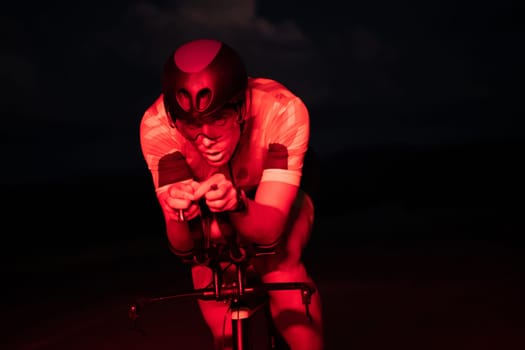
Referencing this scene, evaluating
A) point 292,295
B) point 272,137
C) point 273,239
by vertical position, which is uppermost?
point 272,137

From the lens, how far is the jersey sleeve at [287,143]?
1.92m

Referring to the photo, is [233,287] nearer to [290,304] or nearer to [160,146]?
[290,304]

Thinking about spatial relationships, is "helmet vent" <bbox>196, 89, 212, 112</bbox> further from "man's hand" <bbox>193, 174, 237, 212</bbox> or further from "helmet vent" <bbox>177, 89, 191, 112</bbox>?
"man's hand" <bbox>193, 174, 237, 212</bbox>

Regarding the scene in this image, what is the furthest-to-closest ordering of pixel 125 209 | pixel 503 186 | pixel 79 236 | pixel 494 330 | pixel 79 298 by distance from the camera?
1. pixel 503 186
2. pixel 125 209
3. pixel 79 236
4. pixel 79 298
5. pixel 494 330

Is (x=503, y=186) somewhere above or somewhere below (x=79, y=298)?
above

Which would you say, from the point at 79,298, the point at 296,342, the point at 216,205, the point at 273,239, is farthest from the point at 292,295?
the point at 79,298

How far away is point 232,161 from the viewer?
6.97 ft

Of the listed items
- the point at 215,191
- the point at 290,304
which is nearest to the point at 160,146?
the point at 215,191

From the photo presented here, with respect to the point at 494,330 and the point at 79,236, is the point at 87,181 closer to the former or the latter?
the point at 79,236

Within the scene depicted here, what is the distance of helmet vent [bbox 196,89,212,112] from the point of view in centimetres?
172

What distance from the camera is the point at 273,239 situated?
186 centimetres

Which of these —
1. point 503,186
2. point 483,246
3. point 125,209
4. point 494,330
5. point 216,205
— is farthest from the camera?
point 503,186

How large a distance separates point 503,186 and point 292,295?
27.6ft

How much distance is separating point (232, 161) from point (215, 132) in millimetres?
333
